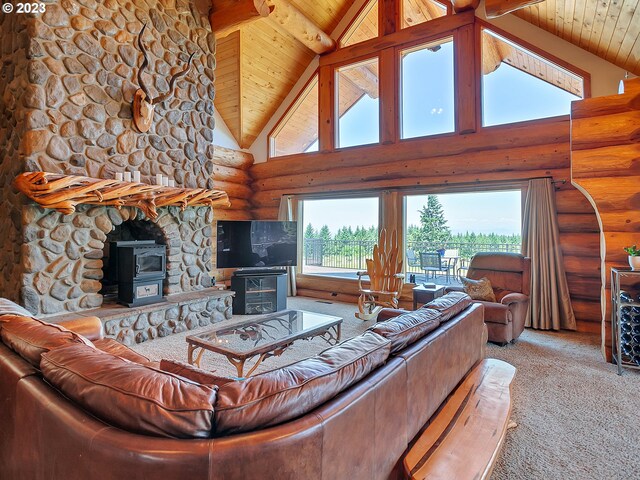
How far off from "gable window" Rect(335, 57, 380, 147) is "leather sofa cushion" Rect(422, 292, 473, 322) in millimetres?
4275

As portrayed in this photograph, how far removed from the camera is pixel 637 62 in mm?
3914

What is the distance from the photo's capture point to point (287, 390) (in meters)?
1.03

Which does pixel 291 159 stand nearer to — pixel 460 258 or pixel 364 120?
pixel 364 120

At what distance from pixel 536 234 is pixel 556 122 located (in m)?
1.51

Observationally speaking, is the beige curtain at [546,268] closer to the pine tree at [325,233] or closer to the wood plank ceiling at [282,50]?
the wood plank ceiling at [282,50]

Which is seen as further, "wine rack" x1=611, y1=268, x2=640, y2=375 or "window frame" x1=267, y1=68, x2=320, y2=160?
"window frame" x1=267, y1=68, x2=320, y2=160

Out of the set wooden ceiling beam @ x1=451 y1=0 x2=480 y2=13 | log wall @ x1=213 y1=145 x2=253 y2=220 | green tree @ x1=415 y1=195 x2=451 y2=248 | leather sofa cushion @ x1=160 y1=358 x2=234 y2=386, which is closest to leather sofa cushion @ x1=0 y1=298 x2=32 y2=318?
leather sofa cushion @ x1=160 y1=358 x2=234 y2=386

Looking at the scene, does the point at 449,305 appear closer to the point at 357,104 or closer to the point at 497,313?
the point at 497,313

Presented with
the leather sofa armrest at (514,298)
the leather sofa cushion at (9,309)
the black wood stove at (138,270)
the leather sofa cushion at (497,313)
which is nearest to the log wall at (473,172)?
the leather sofa armrest at (514,298)

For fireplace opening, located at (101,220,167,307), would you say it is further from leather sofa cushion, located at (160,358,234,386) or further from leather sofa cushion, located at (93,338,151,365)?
leather sofa cushion, located at (160,358,234,386)

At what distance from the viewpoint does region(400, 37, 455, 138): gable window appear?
5.48 metres

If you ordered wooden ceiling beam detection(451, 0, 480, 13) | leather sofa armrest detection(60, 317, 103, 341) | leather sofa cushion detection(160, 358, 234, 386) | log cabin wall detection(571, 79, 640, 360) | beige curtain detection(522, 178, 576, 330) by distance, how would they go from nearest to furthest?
leather sofa cushion detection(160, 358, 234, 386) < leather sofa armrest detection(60, 317, 103, 341) < log cabin wall detection(571, 79, 640, 360) < beige curtain detection(522, 178, 576, 330) < wooden ceiling beam detection(451, 0, 480, 13)

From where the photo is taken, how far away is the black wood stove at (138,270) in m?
4.08

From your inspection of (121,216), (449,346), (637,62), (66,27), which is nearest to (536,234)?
(637,62)
